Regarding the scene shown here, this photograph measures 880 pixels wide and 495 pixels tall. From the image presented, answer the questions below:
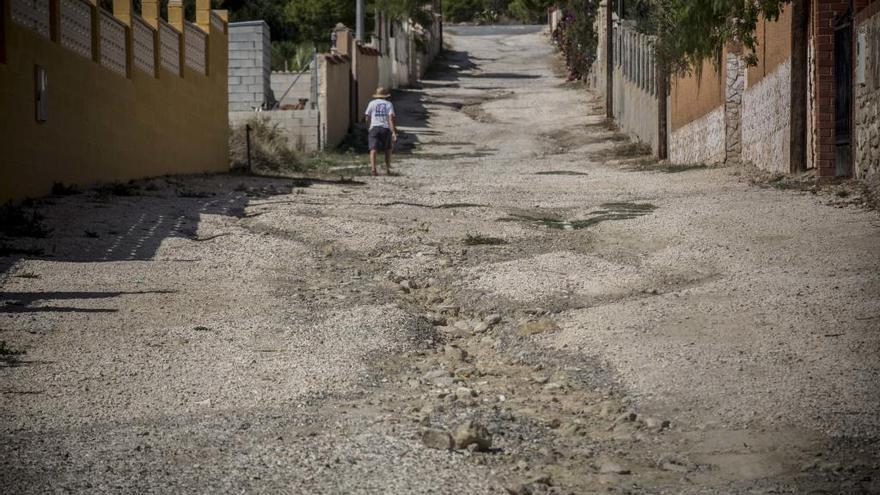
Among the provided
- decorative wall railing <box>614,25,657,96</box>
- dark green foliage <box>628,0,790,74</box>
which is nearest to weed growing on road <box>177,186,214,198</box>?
dark green foliage <box>628,0,790,74</box>

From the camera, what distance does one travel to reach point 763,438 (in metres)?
5.77

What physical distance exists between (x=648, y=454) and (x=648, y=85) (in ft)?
70.7

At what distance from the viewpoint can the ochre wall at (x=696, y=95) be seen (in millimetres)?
19984

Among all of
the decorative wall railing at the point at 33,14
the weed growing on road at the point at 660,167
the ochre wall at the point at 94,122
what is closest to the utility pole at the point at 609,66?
the weed growing on road at the point at 660,167

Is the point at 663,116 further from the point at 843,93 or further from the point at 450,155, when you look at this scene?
the point at 843,93

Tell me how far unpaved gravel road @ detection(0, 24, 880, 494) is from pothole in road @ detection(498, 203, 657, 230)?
0.27ft

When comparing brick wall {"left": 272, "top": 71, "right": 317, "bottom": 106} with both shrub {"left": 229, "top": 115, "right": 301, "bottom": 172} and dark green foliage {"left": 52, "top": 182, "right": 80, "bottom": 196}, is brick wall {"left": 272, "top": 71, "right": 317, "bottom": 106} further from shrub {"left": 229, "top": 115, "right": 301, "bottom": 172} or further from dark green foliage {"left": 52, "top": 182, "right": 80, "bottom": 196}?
dark green foliage {"left": 52, "top": 182, "right": 80, "bottom": 196}

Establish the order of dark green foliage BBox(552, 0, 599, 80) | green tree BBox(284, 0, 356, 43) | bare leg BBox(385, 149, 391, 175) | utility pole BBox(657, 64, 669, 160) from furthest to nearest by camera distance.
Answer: green tree BBox(284, 0, 356, 43) < dark green foliage BBox(552, 0, 599, 80) < utility pole BBox(657, 64, 669, 160) < bare leg BBox(385, 149, 391, 175)

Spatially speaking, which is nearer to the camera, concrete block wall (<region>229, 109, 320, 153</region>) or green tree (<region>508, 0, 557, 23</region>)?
concrete block wall (<region>229, 109, 320, 153</region>)

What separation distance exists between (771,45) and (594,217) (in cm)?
457

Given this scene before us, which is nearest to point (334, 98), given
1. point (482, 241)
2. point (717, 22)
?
point (717, 22)

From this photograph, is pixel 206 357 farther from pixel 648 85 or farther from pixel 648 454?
pixel 648 85

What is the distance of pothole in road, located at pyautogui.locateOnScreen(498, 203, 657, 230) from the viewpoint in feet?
44.5

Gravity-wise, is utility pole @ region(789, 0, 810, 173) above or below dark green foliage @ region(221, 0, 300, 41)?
below
